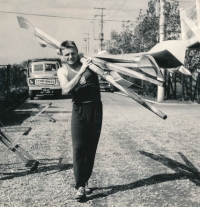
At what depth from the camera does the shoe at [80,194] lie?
4.43 m

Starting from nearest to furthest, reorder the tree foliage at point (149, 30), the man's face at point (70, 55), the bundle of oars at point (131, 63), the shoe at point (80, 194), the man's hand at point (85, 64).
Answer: the bundle of oars at point (131, 63)
the man's hand at point (85, 64)
the man's face at point (70, 55)
the shoe at point (80, 194)
the tree foliage at point (149, 30)

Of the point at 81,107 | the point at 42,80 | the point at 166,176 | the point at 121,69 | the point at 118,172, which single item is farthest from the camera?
the point at 42,80

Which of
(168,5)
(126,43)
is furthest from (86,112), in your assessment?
(126,43)

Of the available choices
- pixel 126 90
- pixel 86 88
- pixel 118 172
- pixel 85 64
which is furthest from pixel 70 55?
pixel 118 172

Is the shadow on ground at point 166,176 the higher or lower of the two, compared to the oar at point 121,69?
lower

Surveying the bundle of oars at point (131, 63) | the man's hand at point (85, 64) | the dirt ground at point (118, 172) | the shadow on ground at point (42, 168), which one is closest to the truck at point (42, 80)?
the dirt ground at point (118, 172)

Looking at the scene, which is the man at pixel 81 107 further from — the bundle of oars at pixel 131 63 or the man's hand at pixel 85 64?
the bundle of oars at pixel 131 63

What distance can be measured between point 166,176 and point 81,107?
1.90 metres

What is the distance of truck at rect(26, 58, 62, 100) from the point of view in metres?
21.0

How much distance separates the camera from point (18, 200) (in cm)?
447

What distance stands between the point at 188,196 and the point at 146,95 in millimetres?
19289

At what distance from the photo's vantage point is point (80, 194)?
4.43m

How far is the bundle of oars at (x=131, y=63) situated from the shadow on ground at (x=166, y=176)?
1581mm

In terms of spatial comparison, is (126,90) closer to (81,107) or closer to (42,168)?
(81,107)
